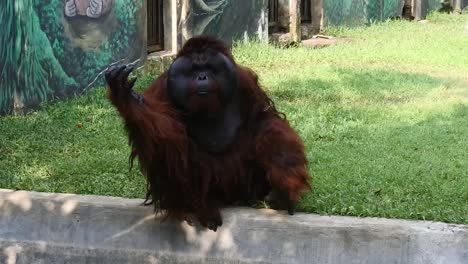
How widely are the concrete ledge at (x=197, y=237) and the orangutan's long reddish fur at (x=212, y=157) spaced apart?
13 cm

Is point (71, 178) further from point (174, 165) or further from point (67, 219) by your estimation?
point (174, 165)

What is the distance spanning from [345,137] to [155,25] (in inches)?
170

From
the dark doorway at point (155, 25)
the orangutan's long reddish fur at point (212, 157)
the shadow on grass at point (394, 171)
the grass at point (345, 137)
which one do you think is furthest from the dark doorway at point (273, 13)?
the orangutan's long reddish fur at point (212, 157)

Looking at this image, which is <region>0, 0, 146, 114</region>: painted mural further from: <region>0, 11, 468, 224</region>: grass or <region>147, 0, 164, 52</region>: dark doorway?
<region>147, 0, 164, 52</region>: dark doorway

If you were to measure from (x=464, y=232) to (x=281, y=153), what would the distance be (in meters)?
0.90

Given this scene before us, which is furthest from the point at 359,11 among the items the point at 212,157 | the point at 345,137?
the point at 212,157

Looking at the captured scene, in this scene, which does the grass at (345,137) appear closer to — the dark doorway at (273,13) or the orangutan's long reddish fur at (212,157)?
→ the orangutan's long reddish fur at (212,157)

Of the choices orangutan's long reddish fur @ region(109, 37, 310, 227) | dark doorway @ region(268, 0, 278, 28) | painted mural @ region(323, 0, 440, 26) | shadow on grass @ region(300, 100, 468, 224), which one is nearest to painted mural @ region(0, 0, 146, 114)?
shadow on grass @ region(300, 100, 468, 224)

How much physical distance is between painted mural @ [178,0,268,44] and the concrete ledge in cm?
564

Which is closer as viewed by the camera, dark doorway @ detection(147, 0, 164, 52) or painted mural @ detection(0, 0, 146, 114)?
painted mural @ detection(0, 0, 146, 114)

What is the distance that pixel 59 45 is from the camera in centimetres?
724

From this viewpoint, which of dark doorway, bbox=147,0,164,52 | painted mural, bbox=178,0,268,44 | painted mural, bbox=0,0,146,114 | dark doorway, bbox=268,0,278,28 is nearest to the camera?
painted mural, bbox=0,0,146,114

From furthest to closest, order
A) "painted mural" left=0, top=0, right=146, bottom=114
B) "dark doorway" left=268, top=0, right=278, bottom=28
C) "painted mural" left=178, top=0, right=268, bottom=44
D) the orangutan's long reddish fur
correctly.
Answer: "dark doorway" left=268, top=0, right=278, bottom=28 → "painted mural" left=178, top=0, right=268, bottom=44 → "painted mural" left=0, top=0, right=146, bottom=114 → the orangutan's long reddish fur

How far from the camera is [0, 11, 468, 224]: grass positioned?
4.25 meters
